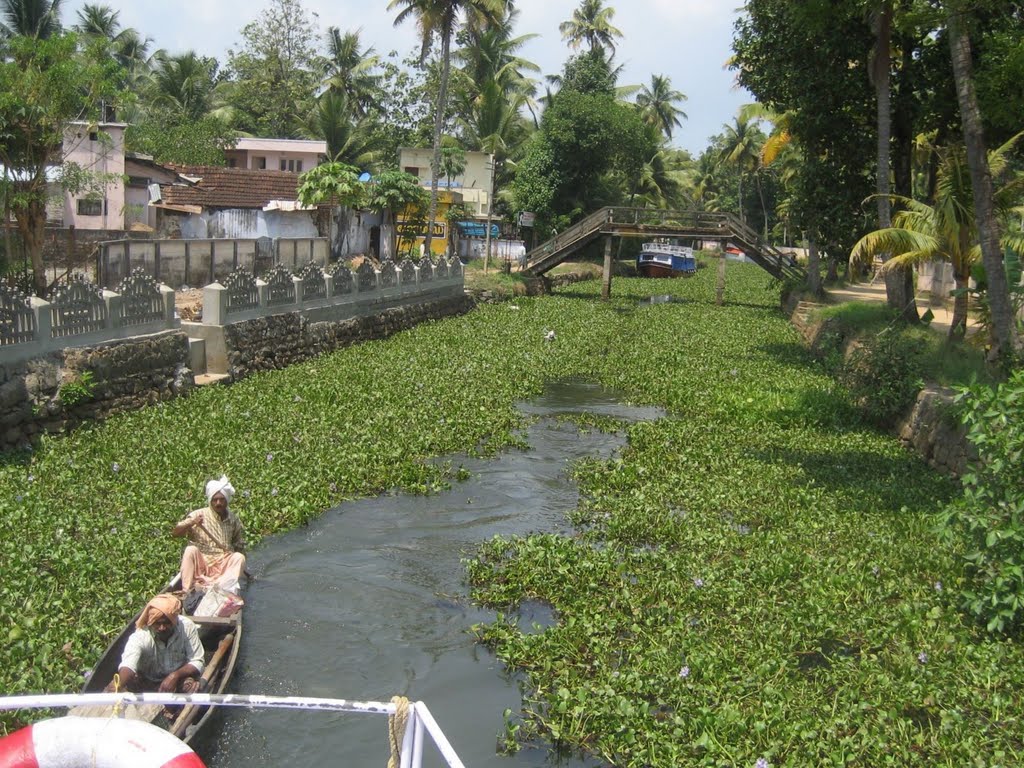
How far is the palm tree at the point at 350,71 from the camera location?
52.6 metres

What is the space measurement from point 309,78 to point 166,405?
43722mm

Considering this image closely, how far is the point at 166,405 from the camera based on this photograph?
1619cm

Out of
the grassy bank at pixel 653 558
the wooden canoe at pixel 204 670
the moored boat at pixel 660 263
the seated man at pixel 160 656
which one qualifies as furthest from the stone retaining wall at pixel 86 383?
the moored boat at pixel 660 263

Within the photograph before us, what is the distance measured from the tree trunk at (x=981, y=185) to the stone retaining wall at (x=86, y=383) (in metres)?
12.5

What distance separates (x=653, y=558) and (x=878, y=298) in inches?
1139

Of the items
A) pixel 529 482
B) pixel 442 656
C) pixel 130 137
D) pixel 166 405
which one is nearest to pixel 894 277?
pixel 529 482

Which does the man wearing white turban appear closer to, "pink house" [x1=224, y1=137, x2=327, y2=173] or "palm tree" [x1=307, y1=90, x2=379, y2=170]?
"pink house" [x1=224, y1=137, x2=327, y2=173]

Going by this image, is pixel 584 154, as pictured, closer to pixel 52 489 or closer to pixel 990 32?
pixel 990 32

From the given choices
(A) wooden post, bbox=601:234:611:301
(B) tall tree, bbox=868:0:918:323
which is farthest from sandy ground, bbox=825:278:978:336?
(A) wooden post, bbox=601:234:611:301

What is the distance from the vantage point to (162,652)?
7.15m

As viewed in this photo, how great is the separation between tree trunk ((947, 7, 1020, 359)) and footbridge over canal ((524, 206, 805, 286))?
25.1 m

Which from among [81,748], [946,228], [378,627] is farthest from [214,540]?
[946,228]

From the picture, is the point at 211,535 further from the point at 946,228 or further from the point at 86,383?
the point at 946,228

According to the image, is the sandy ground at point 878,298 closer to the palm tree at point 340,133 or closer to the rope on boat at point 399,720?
the rope on boat at point 399,720
